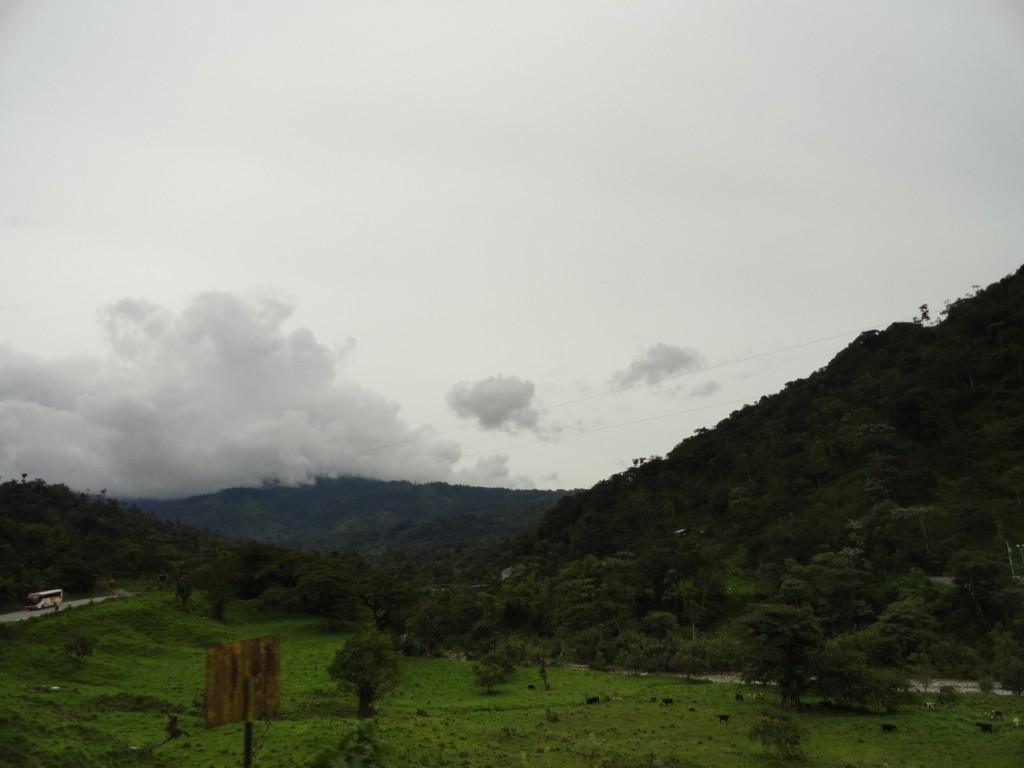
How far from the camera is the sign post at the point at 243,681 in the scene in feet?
25.0

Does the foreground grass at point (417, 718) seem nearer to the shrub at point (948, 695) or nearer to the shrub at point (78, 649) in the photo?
the shrub at point (78, 649)

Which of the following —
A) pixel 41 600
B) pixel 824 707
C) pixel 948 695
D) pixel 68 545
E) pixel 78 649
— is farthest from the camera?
pixel 68 545

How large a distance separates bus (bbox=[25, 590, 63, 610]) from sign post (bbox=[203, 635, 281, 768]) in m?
65.8

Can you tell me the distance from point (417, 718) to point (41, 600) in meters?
47.4

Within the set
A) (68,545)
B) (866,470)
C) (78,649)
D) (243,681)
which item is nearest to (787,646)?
(243,681)

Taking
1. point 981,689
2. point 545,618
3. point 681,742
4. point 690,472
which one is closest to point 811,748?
point 681,742

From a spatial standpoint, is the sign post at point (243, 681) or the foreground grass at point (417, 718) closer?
the sign post at point (243, 681)

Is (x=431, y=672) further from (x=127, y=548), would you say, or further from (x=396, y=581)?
(x=127, y=548)

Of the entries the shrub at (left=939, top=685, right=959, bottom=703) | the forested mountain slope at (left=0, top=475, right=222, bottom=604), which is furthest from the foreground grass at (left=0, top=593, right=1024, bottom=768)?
the forested mountain slope at (left=0, top=475, right=222, bottom=604)

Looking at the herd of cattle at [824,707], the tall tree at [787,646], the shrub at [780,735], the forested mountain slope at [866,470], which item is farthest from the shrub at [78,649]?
the forested mountain slope at [866,470]

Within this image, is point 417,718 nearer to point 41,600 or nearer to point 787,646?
point 787,646

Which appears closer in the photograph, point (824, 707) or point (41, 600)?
point (824, 707)

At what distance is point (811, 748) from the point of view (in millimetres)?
32031

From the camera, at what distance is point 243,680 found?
26.0 ft
